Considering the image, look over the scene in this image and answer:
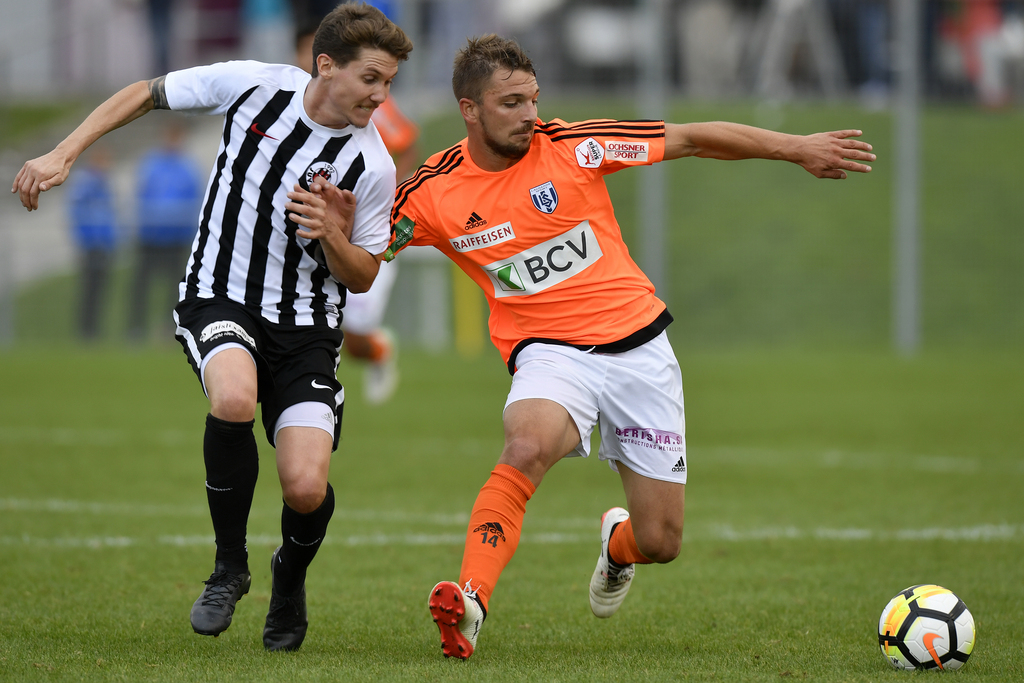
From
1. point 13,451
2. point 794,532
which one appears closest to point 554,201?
point 794,532

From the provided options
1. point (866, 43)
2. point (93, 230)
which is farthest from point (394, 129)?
point (866, 43)

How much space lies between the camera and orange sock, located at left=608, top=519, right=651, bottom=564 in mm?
4531

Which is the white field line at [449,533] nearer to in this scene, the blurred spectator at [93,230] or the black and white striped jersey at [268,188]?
→ the black and white striped jersey at [268,188]

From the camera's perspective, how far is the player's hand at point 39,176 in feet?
12.7

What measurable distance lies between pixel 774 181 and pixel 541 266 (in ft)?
42.6

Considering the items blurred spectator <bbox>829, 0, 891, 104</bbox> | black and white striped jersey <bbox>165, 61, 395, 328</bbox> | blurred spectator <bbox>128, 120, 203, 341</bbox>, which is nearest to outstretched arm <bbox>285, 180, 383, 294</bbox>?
black and white striped jersey <bbox>165, 61, 395, 328</bbox>

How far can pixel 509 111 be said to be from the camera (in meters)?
4.25

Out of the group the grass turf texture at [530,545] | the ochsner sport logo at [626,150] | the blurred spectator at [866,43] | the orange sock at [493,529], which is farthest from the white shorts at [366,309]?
the blurred spectator at [866,43]

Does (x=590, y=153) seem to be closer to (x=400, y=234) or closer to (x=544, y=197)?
(x=544, y=197)

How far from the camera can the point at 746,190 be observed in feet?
54.9

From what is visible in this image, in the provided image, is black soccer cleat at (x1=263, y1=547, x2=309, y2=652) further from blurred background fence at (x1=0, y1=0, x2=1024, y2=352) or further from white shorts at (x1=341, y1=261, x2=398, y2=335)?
blurred background fence at (x1=0, y1=0, x2=1024, y2=352)

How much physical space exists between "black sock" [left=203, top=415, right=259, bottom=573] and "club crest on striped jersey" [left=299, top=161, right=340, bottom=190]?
86cm

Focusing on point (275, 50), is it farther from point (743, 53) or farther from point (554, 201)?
point (554, 201)

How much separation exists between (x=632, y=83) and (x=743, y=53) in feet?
5.14
